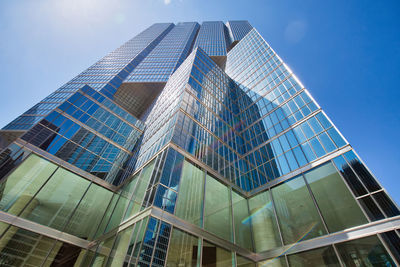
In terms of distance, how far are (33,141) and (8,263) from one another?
905 cm

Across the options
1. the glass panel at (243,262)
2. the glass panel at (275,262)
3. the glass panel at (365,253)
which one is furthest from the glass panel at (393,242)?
the glass panel at (243,262)

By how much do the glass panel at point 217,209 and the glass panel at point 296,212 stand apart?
4209mm

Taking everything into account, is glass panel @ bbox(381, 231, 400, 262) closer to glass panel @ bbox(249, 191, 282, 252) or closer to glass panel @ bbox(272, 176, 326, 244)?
glass panel @ bbox(272, 176, 326, 244)

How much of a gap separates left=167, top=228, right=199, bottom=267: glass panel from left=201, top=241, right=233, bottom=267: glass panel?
0.65 meters

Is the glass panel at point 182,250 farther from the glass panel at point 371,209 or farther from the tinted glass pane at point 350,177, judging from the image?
the tinted glass pane at point 350,177

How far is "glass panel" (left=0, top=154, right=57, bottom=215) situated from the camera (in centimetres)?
1302

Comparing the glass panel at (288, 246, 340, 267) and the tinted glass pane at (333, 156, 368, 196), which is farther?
the tinted glass pane at (333, 156, 368, 196)

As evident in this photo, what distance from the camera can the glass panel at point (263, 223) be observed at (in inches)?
572

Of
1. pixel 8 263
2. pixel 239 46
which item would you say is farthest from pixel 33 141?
pixel 239 46

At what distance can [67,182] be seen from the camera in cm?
1662

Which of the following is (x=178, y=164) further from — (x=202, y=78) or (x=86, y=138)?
(x=202, y=78)

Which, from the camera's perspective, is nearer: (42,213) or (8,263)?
(8,263)

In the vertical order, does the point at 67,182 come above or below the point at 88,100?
below

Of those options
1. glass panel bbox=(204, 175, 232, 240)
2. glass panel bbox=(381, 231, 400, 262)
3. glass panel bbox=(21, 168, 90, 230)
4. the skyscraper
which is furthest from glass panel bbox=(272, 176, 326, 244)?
glass panel bbox=(21, 168, 90, 230)
